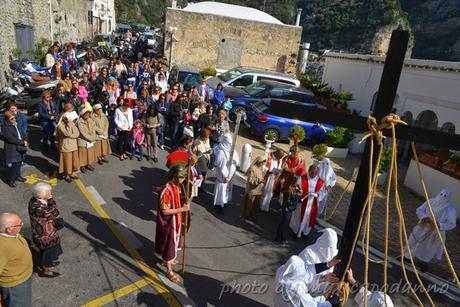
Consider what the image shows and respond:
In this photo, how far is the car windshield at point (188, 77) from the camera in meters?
15.2

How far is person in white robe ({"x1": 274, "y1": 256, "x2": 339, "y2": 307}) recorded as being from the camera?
12.5 feet

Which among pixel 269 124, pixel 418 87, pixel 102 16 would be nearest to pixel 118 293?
pixel 269 124

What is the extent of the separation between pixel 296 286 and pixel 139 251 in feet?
9.73

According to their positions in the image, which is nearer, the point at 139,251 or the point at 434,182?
the point at 139,251

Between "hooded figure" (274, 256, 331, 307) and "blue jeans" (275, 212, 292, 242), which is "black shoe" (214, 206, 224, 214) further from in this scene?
"hooded figure" (274, 256, 331, 307)

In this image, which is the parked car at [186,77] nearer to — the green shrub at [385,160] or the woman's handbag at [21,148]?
the green shrub at [385,160]

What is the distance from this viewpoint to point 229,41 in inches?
974

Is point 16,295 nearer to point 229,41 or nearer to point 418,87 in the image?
point 418,87

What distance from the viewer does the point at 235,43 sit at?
81.5ft

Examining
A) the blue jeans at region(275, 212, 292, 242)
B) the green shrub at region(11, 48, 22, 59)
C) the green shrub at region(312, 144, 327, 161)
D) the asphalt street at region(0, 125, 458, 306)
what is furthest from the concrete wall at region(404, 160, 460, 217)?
the green shrub at region(11, 48, 22, 59)

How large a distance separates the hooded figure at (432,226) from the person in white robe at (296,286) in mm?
3596

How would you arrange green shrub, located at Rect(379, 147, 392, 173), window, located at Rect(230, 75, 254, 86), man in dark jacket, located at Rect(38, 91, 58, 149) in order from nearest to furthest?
1. man in dark jacket, located at Rect(38, 91, 58, 149)
2. green shrub, located at Rect(379, 147, 392, 173)
3. window, located at Rect(230, 75, 254, 86)

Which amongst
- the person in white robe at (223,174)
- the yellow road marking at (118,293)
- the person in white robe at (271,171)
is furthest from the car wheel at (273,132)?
the yellow road marking at (118,293)

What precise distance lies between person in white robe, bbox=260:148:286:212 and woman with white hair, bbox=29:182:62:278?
422cm
